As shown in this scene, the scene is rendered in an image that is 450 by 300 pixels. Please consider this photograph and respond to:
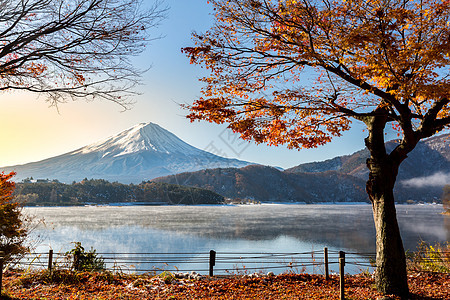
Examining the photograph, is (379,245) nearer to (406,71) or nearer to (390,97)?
(390,97)

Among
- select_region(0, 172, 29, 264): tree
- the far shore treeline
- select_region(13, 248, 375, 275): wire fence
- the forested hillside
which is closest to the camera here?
select_region(0, 172, 29, 264): tree

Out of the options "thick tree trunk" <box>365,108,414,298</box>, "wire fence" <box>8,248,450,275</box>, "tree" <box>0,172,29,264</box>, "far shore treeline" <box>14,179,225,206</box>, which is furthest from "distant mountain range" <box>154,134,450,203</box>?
"thick tree trunk" <box>365,108,414,298</box>

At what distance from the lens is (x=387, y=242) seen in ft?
24.3

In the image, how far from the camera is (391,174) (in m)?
7.66

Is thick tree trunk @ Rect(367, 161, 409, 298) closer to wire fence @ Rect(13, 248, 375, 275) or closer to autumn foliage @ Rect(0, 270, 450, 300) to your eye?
autumn foliage @ Rect(0, 270, 450, 300)

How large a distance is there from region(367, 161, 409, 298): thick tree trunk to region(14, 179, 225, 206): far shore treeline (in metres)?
107

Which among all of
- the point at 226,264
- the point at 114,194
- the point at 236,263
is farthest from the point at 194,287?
the point at 114,194

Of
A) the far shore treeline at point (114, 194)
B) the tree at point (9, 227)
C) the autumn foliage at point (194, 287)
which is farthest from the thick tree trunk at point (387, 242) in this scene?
the far shore treeline at point (114, 194)

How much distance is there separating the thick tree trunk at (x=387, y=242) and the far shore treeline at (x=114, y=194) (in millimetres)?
106712

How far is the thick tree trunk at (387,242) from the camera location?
7297mm

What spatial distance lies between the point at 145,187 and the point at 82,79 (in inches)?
4687

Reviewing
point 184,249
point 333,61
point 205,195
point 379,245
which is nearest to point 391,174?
point 379,245

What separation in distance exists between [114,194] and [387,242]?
385 feet

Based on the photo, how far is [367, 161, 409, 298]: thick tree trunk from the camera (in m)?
7.30
